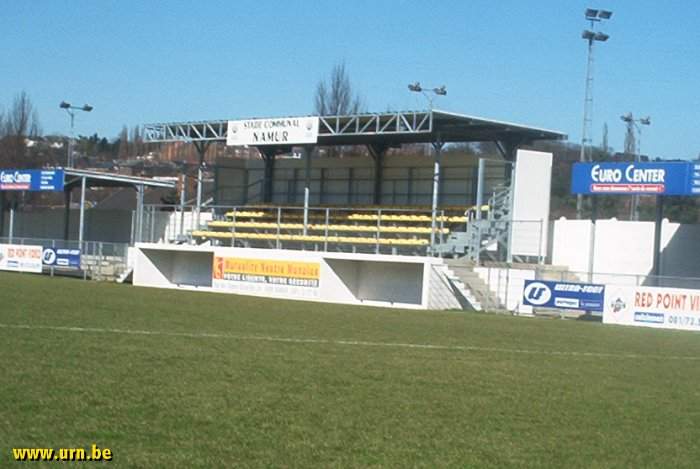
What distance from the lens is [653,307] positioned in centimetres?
3281

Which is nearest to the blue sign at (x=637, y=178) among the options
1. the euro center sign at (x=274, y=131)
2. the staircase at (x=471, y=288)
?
the staircase at (x=471, y=288)

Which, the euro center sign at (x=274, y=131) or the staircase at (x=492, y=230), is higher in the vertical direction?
the euro center sign at (x=274, y=131)

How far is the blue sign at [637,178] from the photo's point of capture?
3572 cm

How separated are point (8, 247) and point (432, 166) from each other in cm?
2225

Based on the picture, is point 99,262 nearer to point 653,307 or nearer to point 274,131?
point 274,131

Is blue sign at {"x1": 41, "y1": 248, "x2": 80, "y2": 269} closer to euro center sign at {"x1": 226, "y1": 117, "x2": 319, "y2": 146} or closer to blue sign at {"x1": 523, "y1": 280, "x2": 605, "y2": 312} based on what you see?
euro center sign at {"x1": 226, "y1": 117, "x2": 319, "y2": 146}

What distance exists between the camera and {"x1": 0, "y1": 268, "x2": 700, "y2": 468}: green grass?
379 inches

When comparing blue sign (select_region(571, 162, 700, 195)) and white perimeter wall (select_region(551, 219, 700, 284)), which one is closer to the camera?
blue sign (select_region(571, 162, 700, 195))

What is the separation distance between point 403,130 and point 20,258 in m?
22.8

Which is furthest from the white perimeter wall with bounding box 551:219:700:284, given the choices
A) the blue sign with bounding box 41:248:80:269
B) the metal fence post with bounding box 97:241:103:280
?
the blue sign with bounding box 41:248:80:269

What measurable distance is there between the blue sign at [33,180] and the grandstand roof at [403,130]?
8.39 metres

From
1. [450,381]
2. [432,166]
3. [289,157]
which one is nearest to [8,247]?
[289,157]

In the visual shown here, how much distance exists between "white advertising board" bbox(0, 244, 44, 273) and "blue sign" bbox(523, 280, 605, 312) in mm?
26700

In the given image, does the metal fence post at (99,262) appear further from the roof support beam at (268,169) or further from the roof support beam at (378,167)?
the roof support beam at (378,167)
